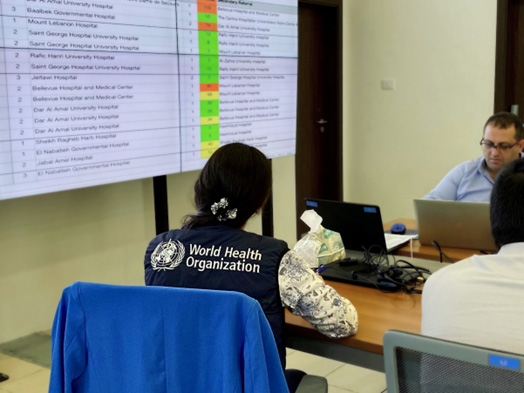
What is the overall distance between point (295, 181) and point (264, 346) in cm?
393

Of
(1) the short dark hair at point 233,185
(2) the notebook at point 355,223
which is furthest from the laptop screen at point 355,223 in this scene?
(1) the short dark hair at point 233,185

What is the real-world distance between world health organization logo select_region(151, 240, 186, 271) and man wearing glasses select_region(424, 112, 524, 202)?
1601 millimetres

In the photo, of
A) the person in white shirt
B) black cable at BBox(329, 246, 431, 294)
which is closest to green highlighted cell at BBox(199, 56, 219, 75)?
black cable at BBox(329, 246, 431, 294)

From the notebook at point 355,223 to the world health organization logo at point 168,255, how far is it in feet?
2.62

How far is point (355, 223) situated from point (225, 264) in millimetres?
813

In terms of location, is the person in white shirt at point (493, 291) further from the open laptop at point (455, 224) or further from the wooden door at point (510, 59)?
the wooden door at point (510, 59)

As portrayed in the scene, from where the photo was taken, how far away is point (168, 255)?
1673 mm

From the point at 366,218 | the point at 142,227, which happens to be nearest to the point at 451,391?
the point at 366,218

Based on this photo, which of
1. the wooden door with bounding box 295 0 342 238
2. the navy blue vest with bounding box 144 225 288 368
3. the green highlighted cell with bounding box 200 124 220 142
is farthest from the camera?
the wooden door with bounding box 295 0 342 238

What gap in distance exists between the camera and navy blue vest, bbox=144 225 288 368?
1.60 m

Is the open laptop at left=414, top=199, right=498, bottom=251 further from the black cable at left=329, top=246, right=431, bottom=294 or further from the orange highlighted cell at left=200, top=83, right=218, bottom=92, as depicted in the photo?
the orange highlighted cell at left=200, top=83, right=218, bottom=92

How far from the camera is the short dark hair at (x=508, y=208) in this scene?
135 cm

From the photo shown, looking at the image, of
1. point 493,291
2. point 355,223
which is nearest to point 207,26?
point 355,223

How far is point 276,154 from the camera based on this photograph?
4.27 meters
